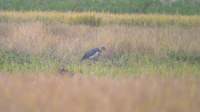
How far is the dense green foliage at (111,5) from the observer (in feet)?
88.9

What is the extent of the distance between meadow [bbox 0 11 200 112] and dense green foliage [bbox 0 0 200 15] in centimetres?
552

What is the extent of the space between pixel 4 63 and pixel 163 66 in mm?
2488

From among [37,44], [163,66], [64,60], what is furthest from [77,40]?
[163,66]

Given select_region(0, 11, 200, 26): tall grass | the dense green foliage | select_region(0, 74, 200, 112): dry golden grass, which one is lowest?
the dense green foliage

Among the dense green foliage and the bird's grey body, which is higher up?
the bird's grey body

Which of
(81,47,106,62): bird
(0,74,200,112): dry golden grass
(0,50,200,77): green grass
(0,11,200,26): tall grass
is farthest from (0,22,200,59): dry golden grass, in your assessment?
(0,74,200,112): dry golden grass

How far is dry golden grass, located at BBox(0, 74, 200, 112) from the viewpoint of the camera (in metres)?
5.06

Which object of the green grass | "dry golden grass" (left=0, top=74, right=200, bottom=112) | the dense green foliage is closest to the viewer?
"dry golden grass" (left=0, top=74, right=200, bottom=112)

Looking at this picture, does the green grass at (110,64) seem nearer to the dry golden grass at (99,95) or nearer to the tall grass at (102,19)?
the dry golden grass at (99,95)

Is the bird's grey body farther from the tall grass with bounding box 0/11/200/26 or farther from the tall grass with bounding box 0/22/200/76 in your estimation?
the tall grass with bounding box 0/11/200/26

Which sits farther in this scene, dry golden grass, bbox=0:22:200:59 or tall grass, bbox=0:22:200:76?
dry golden grass, bbox=0:22:200:59

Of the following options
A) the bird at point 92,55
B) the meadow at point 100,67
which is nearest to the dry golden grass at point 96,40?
the meadow at point 100,67

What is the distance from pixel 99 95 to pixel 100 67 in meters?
5.28

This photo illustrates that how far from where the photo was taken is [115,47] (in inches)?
521
